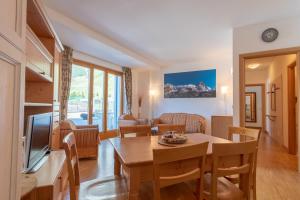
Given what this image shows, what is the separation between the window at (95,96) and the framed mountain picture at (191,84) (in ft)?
6.11

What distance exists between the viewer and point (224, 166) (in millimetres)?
A: 1313

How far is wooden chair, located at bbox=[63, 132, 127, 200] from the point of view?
49.9 inches

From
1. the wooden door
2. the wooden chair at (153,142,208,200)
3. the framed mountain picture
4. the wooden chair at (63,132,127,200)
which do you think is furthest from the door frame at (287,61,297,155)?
the wooden chair at (63,132,127,200)

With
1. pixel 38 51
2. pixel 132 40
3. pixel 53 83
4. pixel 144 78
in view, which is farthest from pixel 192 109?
pixel 38 51

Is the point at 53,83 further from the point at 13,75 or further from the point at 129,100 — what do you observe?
the point at 129,100

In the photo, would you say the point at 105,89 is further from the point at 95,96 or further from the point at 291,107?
the point at 291,107

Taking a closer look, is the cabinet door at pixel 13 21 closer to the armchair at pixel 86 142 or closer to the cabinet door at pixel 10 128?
the cabinet door at pixel 10 128

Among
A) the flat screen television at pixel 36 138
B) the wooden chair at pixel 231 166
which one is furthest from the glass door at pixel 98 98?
the wooden chair at pixel 231 166

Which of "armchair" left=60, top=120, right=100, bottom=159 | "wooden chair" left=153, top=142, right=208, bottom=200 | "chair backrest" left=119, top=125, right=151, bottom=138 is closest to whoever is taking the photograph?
"wooden chair" left=153, top=142, right=208, bottom=200

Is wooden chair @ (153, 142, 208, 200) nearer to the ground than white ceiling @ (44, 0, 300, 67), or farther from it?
nearer to the ground

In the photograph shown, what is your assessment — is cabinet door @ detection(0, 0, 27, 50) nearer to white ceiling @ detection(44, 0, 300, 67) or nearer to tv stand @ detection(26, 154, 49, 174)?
tv stand @ detection(26, 154, 49, 174)

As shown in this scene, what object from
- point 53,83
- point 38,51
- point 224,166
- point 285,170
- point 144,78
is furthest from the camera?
point 144,78

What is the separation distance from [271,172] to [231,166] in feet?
7.71

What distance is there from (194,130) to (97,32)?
3.74 meters
